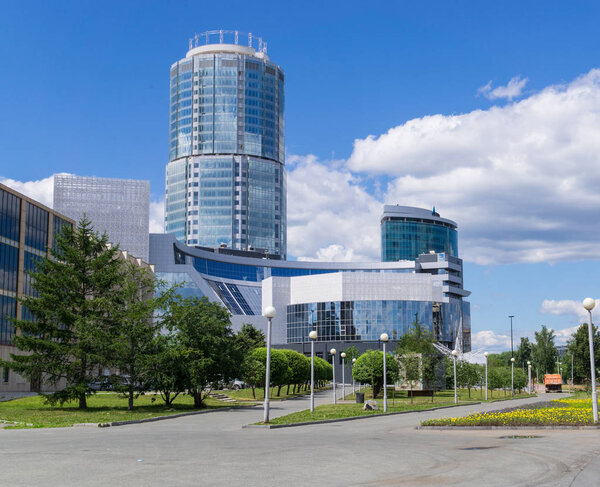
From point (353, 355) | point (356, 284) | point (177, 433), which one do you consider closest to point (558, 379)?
point (353, 355)

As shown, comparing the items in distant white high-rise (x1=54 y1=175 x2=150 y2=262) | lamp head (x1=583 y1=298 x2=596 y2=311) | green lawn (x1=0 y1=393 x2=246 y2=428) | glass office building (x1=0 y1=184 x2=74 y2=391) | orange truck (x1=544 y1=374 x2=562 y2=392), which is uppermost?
distant white high-rise (x1=54 y1=175 x2=150 y2=262)

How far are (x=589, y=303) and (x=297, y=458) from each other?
1688 centimetres

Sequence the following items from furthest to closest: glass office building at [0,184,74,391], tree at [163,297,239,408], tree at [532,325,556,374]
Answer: tree at [532,325,556,374] < glass office building at [0,184,74,391] < tree at [163,297,239,408]

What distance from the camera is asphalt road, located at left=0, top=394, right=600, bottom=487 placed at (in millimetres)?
13477

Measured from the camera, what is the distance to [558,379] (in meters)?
94.1

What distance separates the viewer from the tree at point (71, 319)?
3903 cm

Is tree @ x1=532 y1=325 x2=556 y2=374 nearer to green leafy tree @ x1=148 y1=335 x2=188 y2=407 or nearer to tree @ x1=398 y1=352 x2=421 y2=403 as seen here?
tree @ x1=398 y1=352 x2=421 y2=403

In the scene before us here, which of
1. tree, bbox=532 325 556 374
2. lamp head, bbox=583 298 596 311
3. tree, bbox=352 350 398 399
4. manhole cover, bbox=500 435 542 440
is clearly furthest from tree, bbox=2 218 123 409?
tree, bbox=532 325 556 374

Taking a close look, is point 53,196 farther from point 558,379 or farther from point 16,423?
point 16,423

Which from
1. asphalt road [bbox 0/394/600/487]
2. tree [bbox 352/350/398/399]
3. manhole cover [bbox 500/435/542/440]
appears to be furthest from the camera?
tree [bbox 352/350/398/399]

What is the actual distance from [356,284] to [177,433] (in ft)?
377

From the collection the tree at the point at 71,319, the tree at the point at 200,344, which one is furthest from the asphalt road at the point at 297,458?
the tree at the point at 200,344

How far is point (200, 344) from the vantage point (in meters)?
42.3

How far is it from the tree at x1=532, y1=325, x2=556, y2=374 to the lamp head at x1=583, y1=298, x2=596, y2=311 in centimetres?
8716
